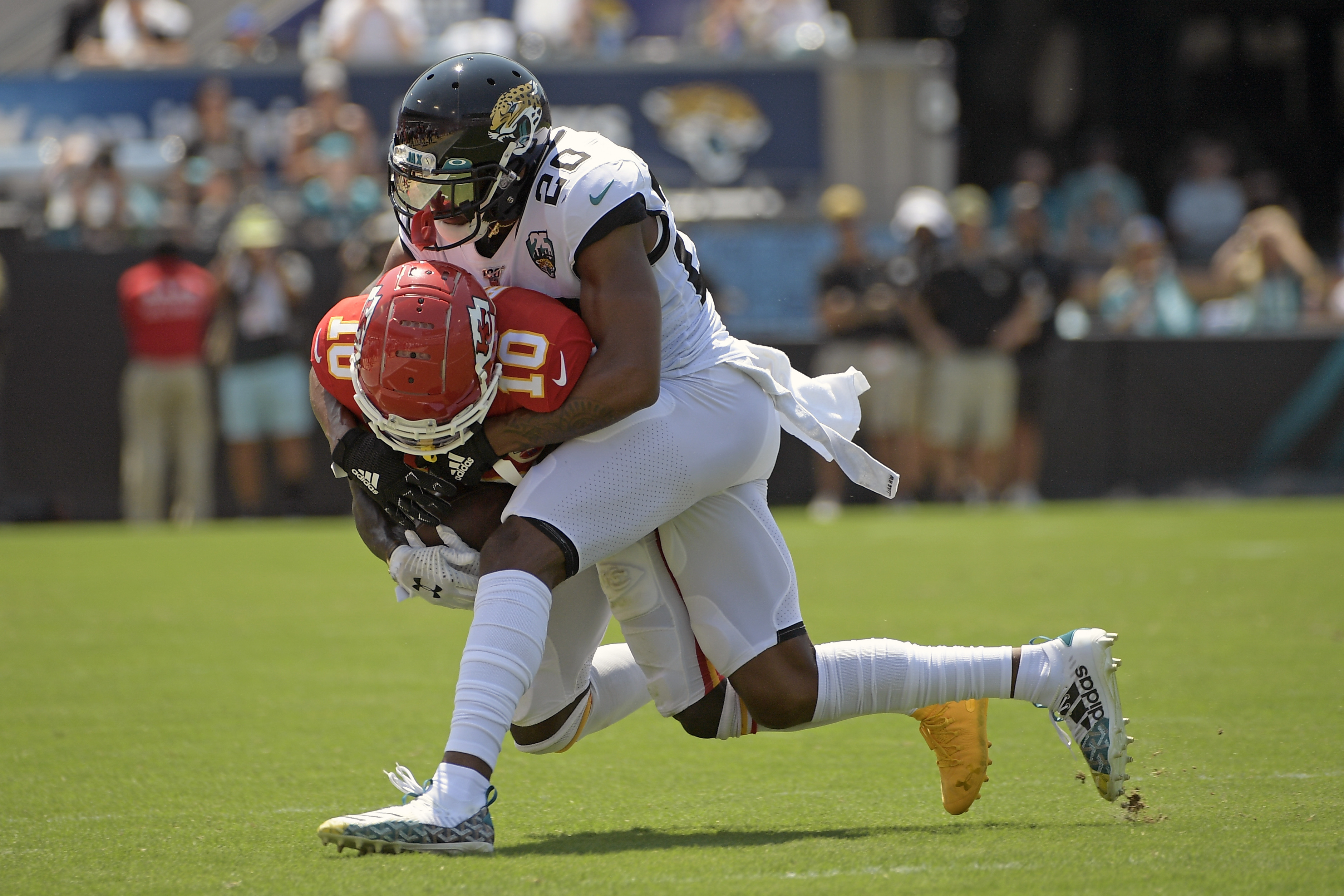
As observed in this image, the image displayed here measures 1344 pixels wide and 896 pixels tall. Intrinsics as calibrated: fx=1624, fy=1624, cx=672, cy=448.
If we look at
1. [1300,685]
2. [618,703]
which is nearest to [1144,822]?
[618,703]

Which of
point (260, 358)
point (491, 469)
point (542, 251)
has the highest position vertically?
point (542, 251)

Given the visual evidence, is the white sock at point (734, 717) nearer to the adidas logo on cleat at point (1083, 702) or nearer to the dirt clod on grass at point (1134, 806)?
the adidas logo on cleat at point (1083, 702)

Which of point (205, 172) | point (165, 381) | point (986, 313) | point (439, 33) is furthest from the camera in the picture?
point (439, 33)

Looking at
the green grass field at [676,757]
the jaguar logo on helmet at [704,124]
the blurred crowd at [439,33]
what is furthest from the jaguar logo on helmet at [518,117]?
the blurred crowd at [439,33]

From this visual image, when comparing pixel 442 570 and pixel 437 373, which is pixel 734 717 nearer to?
pixel 442 570

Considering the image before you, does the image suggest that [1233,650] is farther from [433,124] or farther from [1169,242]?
[1169,242]

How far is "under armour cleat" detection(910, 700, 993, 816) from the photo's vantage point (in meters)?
3.38

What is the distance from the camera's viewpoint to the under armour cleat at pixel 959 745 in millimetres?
3381

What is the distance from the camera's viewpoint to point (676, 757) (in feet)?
13.8

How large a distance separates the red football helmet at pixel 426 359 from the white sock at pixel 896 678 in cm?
91

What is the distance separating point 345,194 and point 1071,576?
20.6 feet

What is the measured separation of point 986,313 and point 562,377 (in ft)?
27.2

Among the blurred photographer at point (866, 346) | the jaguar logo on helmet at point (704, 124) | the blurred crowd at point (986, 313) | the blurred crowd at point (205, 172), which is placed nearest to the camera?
the blurred photographer at point (866, 346)

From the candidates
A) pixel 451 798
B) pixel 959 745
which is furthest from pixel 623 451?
pixel 959 745
